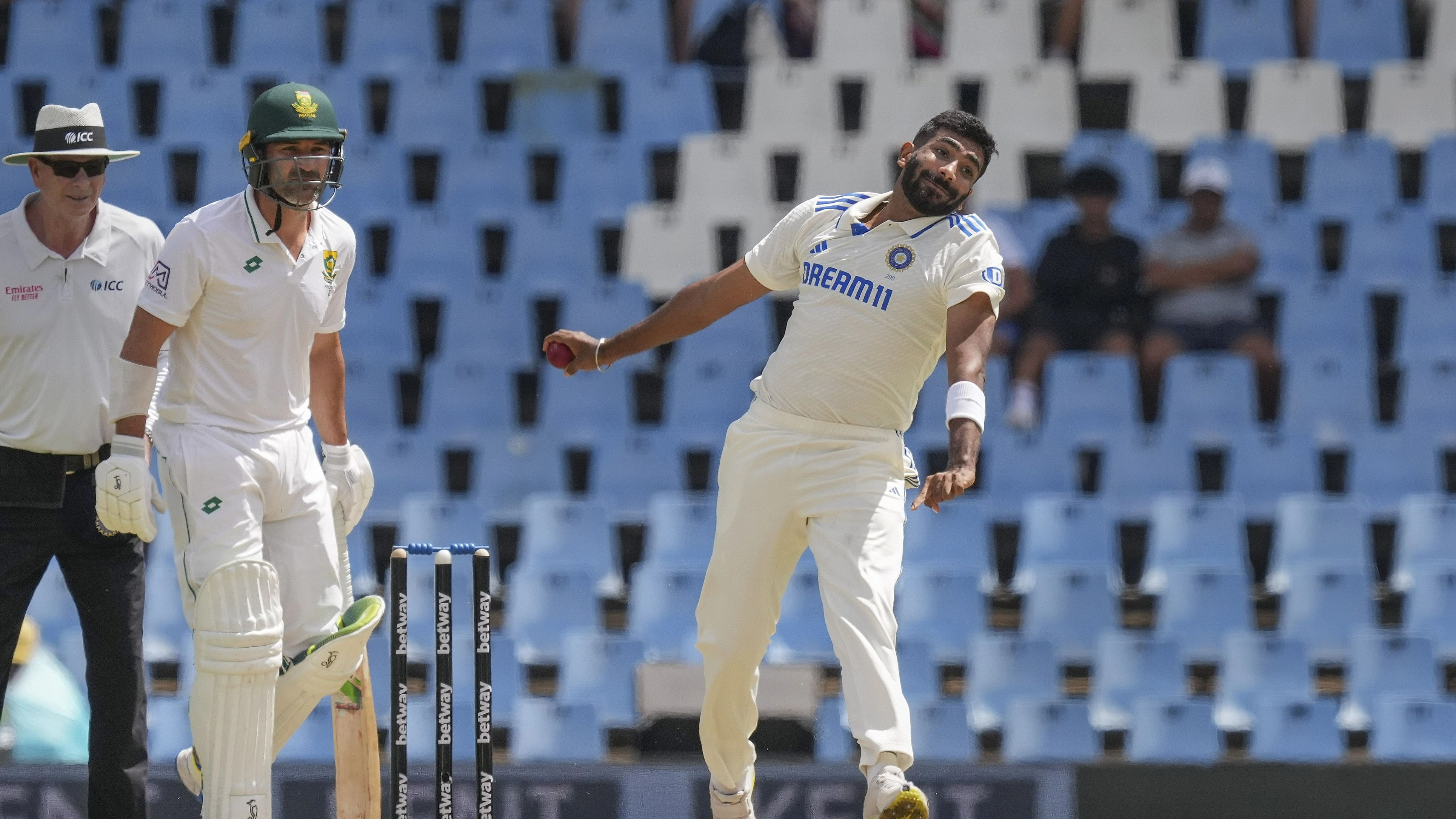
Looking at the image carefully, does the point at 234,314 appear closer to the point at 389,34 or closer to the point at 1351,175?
the point at 389,34

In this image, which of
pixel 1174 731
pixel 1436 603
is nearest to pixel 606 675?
pixel 1174 731

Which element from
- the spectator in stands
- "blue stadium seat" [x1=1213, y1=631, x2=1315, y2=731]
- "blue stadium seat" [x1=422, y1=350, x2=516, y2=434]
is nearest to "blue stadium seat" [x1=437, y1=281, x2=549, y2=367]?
"blue stadium seat" [x1=422, y1=350, x2=516, y2=434]

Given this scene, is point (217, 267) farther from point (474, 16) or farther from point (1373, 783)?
point (474, 16)

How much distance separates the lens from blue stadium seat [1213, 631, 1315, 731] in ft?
19.5

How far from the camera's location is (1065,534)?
20.7 ft

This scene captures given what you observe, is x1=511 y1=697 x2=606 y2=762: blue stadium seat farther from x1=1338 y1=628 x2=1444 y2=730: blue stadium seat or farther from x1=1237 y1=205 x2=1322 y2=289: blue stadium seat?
x1=1237 y1=205 x2=1322 y2=289: blue stadium seat

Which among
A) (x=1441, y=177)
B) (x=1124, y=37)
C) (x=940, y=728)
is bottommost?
(x=940, y=728)

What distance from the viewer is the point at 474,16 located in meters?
7.80

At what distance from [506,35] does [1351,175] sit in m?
3.56

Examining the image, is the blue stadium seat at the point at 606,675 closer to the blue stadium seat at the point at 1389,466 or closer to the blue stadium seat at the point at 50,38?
the blue stadium seat at the point at 1389,466

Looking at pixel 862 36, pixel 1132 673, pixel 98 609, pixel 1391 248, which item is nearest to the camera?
pixel 98 609

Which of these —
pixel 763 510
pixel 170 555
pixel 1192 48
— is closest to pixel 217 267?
pixel 763 510

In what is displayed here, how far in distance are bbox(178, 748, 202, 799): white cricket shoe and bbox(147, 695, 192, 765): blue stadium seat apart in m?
2.08

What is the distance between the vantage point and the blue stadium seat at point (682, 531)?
20.5 ft
